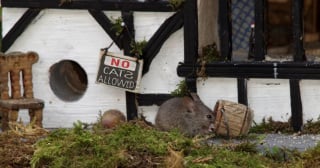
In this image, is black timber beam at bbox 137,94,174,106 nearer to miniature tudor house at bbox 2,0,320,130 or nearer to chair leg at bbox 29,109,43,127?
miniature tudor house at bbox 2,0,320,130

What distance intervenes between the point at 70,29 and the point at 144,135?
10.6 feet

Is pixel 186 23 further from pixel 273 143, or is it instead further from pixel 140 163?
pixel 140 163

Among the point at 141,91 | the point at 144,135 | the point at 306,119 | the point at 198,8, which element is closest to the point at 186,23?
the point at 198,8

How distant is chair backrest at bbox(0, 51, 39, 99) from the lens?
9484mm

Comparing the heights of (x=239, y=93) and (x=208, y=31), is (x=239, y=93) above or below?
below

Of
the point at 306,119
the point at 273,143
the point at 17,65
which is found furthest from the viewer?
the point at 17,65

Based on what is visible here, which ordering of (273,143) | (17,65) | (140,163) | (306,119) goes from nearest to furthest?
1. (140,163)
2. (273,143)
3. (306,119)
4. (17,65)

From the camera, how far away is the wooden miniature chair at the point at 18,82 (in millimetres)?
9312

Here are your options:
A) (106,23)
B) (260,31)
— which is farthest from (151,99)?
(260,31)

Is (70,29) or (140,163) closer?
(140,163)

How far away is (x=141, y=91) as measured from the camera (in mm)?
9312

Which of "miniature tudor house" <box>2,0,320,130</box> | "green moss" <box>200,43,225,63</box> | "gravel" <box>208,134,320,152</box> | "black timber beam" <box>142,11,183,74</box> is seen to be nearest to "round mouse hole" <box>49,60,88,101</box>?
"miniature tudor house" <box>2,0,320,130</box>

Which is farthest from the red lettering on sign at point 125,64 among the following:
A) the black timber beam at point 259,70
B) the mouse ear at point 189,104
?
the mouse ear at point 189,104

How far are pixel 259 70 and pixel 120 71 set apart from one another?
4.69ft
